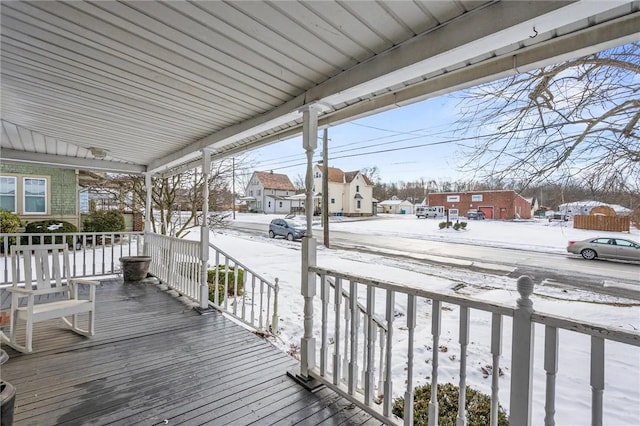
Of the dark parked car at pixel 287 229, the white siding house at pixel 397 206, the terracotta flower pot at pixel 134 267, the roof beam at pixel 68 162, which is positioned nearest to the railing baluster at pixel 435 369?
the terracotta flower pot at pixel 134 267

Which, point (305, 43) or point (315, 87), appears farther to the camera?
point (315, 87)

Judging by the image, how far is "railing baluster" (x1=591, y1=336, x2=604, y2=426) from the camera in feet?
3.79

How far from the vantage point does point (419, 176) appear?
23.4 ft

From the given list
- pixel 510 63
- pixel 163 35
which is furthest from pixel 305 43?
pixel 510 63

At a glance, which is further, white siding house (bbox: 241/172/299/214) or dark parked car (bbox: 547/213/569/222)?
white siding house (bbox: 241/172/299/214)

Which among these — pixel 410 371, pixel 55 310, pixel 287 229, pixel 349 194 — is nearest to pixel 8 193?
pixel 55 310

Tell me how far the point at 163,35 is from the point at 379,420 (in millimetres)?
2690

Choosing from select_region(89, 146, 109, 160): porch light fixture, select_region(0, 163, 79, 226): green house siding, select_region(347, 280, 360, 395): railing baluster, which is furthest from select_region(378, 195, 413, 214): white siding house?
select_region(0, 163, 79, 226): green house siding

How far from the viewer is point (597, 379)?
3.83 ft

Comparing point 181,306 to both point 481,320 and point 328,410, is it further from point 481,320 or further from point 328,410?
point 481,320

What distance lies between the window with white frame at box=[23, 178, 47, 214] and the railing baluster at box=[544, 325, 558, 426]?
1310 centimetres

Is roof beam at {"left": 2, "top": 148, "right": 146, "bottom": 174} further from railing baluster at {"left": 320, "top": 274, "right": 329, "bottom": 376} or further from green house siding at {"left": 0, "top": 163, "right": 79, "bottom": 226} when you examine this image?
railing baluster at {"left": 320, "top": 274, "right": 329, "bottom": 376}

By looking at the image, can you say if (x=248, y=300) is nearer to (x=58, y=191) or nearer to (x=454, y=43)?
(x=454, y=43)

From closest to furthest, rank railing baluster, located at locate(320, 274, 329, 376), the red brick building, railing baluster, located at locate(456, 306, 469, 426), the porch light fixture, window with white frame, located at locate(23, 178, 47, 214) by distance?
railing baluster, located at locate(456, 306, 469, 426) < railing baluster, located at locate(320, 274, 329, 376) < the red brick building < the porch light fixture < window with white frame, located at locate(23, 178, 47, 214)
